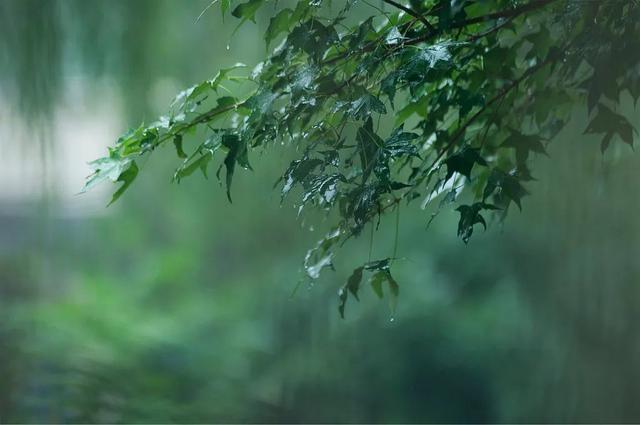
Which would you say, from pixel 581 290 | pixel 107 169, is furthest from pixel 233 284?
pixel 107 169

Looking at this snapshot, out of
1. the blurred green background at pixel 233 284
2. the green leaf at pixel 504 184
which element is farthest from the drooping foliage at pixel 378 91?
the blurred green background at pixel 233 284

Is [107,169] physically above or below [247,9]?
below

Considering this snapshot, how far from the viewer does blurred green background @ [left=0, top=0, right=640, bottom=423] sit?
259 cm

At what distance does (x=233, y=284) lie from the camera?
3.38 metres

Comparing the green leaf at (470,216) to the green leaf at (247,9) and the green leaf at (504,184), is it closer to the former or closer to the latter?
the green leaf at (504,184)

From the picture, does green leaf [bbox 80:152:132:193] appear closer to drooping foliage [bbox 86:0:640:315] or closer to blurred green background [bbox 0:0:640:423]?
drooping foliage [bbox 86:0:640:315]

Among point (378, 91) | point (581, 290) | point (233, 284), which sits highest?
point (233, 284)

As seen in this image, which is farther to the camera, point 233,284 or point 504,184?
point 233,284

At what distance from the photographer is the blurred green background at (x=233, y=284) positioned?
2586mm

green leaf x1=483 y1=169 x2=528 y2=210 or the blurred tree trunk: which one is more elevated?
the blurred tree trunk

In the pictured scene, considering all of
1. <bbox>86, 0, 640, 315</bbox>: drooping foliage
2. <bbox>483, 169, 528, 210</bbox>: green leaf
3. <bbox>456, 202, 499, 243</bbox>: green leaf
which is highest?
<bbox>86, 0, 640, 315</bbox>: drooping foliage

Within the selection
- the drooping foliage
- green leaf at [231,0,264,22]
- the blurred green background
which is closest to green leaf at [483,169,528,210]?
the drooping foliage

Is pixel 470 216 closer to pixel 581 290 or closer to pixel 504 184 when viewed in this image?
pixel 504 184

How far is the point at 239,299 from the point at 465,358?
906mm
